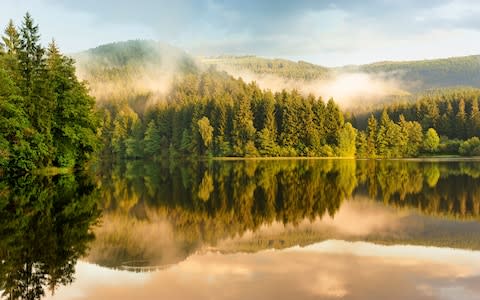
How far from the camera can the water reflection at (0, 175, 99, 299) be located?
1234 centimetres

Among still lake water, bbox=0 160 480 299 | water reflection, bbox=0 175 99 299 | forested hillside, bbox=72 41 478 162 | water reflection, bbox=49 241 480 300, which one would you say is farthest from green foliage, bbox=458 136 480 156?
water reflection, bbox=49 241 480 300

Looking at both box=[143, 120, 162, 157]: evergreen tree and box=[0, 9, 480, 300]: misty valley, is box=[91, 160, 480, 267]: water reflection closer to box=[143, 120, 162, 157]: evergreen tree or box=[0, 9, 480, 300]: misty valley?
box=[0, 9, 480, 300]: misty valley

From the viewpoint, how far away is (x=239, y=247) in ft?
54.4

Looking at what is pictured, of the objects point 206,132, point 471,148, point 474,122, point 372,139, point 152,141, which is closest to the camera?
point 471,148

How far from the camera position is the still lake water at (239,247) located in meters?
11.9

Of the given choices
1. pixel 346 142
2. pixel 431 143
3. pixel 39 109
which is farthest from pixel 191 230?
pixel 431 143

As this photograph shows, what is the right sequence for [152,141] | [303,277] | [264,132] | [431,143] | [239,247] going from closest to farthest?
[303,277], [239,247], [264,132], [431,143], [152,141]

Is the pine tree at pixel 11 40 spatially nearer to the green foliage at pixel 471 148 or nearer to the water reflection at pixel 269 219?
the water reflection at pixel 269 219

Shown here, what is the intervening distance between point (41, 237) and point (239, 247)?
6.73 metres

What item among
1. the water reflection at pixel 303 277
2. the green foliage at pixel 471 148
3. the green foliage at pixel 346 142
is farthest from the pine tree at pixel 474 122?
the water reflection at pixel 303 277

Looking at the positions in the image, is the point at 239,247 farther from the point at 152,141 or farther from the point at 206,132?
the point at 152,141

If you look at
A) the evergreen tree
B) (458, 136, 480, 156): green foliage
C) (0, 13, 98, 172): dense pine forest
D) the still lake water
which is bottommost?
(458, 136, 480, 156): green foliage

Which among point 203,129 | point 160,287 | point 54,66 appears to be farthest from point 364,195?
point 203,129

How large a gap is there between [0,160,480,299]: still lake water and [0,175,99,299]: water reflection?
4cm
